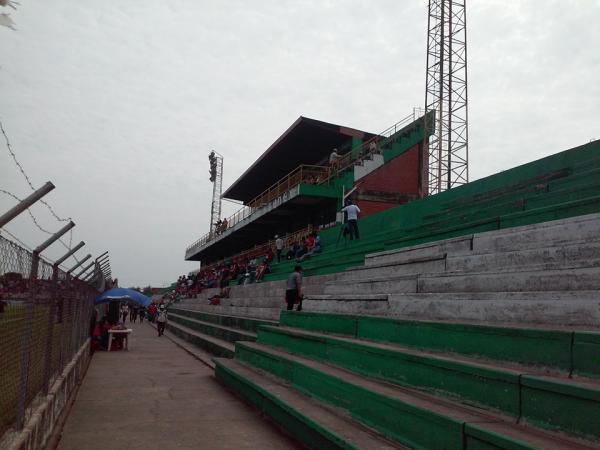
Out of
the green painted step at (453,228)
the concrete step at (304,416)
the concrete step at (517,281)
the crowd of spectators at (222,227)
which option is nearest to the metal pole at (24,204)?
the concrete step at (304,416)

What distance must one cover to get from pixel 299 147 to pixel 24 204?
29047 millimetres

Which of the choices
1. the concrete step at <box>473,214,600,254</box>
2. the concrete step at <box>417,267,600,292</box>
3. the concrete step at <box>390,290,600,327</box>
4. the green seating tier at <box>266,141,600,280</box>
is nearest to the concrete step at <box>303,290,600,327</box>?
the concrete step at <box>390,290,600,327</box>

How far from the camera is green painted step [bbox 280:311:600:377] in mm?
3111

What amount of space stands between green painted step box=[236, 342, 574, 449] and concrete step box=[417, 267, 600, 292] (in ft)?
5.09

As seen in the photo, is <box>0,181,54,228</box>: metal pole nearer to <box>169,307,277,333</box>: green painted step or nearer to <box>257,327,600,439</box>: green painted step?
<box>257,327,600,439</box>: green painted step

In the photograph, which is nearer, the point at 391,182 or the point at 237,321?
the point at 237,321

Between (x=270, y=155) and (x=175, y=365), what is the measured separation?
23.3m

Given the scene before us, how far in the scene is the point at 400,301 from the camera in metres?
6.25

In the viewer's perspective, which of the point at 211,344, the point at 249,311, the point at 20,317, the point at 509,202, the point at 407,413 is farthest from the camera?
the point at 249,311

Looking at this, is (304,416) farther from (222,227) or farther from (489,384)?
(222,227)

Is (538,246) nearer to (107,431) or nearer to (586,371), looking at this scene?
(586,371)

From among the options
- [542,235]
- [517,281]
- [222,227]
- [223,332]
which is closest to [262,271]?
[223,332]

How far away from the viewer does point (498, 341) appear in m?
3.77

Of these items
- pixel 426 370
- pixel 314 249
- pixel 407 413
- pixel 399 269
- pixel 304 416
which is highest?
pixel 314 249
